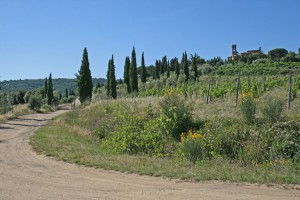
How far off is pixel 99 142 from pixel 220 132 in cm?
726

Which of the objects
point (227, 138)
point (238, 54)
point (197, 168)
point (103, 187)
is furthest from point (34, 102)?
point (238, 54)

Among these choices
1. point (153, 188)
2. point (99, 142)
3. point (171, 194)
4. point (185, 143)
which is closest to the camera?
point (171, 194)

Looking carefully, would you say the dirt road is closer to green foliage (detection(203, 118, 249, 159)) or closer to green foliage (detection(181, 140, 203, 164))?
green foliage (detection(181, 140, 203, 164))

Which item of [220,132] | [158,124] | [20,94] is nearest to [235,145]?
[220,132]

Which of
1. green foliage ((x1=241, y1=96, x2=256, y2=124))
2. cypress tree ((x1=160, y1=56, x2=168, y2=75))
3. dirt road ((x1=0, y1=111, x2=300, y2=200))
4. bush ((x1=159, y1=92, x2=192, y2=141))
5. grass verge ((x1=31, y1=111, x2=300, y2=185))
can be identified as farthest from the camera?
cypress tree ((x1=160, y1=56, x2=168, y2=75))

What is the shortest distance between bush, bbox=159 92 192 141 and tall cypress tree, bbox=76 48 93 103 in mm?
35848

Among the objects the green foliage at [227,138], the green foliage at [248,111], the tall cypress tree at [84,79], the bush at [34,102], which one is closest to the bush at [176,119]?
the green foliage at [227,138]

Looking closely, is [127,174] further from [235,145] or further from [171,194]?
[235,145]

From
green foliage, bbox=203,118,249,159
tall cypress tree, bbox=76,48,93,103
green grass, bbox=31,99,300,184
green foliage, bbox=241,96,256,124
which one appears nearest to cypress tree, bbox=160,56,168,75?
tall cypress tree, bbox=76,48,93,103

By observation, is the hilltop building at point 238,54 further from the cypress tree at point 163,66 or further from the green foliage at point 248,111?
the green foliage at point 248,111

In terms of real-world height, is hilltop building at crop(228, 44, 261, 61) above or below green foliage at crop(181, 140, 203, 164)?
above

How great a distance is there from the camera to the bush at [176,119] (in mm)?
15820

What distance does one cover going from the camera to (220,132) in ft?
46.6

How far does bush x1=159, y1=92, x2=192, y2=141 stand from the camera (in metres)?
15.8
